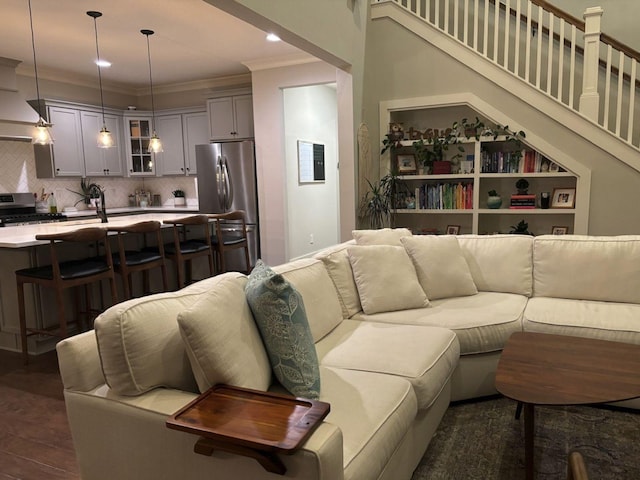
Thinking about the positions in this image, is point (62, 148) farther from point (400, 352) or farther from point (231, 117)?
point (400, 352)

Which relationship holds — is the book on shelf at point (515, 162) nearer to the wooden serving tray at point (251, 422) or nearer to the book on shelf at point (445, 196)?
the book on shelf at point (445, 196)

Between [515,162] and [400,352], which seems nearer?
[400,352]

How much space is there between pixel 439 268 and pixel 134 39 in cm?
399

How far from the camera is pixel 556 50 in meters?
4.69

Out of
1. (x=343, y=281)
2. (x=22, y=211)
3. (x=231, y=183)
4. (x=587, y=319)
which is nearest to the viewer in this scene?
(x=587, y=319)

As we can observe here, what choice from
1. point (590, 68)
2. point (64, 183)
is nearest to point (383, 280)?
point (590, 68)

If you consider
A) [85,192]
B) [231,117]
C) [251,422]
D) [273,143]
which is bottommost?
[251,422]

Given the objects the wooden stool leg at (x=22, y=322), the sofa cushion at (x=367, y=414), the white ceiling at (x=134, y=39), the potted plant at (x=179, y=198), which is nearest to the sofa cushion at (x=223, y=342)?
the sofa cushion at (x=367, y=414)

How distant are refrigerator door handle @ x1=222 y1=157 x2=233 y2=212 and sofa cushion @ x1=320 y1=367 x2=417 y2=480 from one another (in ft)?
14.6

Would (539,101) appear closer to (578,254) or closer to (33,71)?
(578,254)

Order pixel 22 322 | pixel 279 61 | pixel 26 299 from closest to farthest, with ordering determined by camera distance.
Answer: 1. pixel 22 322
2. pixel 26 299
3. pixel 279 61

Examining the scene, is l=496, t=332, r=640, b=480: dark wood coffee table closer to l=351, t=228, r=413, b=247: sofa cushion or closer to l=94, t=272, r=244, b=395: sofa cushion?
l=351, t=228, r=413, b=247: sofa cushion

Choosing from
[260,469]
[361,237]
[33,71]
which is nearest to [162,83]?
[33,71]

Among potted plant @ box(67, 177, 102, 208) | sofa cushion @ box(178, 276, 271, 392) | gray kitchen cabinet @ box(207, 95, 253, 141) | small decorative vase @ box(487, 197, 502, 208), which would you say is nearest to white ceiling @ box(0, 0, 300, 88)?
gray kitchen cabinet @ box(207, 95, 253, 141)
